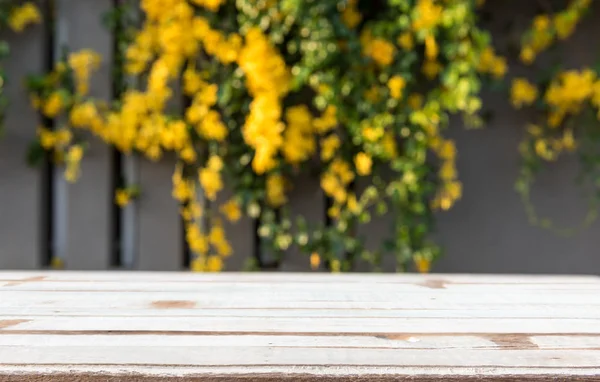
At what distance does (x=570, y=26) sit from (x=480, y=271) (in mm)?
718

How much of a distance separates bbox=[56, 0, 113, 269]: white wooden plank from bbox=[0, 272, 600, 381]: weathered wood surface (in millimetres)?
772

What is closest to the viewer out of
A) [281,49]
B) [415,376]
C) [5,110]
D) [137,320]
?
[415,376]

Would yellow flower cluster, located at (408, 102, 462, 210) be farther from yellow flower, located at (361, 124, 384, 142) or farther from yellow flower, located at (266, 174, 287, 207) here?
yellow flower, located at (266, 174, 287, 207)

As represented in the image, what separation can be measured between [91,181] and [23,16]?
499 mm

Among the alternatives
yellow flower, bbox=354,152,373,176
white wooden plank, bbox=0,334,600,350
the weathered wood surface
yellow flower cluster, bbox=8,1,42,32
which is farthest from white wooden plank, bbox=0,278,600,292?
yellow flower cluster, bbox=8,1,42,32

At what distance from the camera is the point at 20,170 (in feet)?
5.00

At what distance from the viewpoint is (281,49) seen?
139cm

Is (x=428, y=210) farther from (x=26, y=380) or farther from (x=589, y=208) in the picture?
(x=26, y=380)

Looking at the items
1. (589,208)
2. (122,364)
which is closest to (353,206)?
(589,208)

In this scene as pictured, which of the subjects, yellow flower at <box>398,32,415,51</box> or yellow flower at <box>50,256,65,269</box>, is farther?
yellow flower at <box>50,256,65,269</box>

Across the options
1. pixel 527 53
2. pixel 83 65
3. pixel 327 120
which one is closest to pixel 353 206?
pixel 327 120

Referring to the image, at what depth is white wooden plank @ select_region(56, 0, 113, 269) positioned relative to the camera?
152 cm

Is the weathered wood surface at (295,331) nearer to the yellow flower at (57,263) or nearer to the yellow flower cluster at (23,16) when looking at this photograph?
the yellow flower at (57,263)

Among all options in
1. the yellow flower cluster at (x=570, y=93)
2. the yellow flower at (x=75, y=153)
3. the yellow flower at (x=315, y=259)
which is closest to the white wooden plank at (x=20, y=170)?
the yellow flower at (x=75, y=153)
